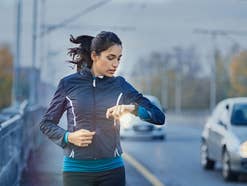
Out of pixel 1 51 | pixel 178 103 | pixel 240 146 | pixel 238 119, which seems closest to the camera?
pixel 240 146

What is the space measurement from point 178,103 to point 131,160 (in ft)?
301

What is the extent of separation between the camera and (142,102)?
4.65 metres

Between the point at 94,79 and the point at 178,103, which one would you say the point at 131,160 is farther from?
the point at 178,103

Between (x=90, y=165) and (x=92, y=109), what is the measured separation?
1.07 feet

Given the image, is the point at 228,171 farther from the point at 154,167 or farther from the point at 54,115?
the point at 54,115

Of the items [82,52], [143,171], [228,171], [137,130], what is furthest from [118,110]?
[137,130]

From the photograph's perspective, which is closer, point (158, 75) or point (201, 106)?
point (201, 106)

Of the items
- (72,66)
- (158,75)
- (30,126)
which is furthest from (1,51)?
(72,66)

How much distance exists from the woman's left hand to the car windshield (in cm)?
1048

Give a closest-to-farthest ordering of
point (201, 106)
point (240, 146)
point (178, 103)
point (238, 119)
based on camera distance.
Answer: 1. point (240, 146)
2. point (238, 119)
3. point (178, 103)
4. point (201, 106)

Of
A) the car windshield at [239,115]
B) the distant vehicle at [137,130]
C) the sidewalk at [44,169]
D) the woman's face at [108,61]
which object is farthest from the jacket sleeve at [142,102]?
the distant vehicle at [137,130]

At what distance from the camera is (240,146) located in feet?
44.7

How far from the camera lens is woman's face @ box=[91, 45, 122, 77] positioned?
4656 mm

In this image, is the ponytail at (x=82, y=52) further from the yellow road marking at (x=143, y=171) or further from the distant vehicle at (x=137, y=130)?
the distant vehicle at (x=137, y=130)
